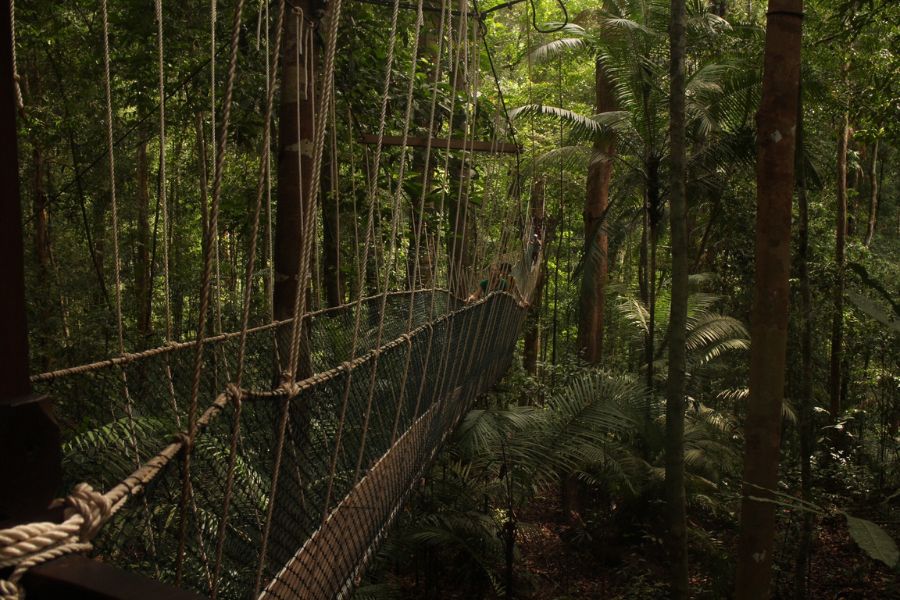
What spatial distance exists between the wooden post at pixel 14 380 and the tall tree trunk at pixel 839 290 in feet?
19.8

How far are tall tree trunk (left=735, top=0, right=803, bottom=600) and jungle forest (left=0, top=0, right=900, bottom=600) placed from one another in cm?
1

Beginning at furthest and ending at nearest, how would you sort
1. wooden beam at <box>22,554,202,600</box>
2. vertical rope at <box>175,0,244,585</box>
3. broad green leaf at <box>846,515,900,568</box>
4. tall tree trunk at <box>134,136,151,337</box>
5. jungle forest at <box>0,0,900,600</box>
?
tall tree trunk at <box>134,136,151,337</box> < broad green leaf at <box>846,515,900,568</box> < jungle forest at <box>0,0,900,600</box> < vertical rope at <box>175,0,244,585</box> < wooden beam at <box>22,554,202,600</box>

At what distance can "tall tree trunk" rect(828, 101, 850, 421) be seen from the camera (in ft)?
19.5

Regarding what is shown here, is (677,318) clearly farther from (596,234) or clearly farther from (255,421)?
(596,234)

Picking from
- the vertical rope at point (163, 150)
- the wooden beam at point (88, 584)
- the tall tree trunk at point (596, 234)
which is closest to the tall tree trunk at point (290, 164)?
the vertical rope at point (163, 150)

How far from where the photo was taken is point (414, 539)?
407 centimetres

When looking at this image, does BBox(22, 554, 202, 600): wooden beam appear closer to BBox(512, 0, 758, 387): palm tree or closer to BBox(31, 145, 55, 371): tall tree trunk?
BBox(31, 145, 55, 371): tall tree trunk

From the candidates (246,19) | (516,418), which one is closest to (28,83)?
(246,19)

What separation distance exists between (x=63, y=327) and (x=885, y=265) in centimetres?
777

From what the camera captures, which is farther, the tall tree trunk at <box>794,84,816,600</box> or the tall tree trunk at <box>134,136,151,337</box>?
the tall tree trunk at <box>134,136,151,337</box>

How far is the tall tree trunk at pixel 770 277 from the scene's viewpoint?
2.79 metres

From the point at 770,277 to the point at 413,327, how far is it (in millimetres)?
1516

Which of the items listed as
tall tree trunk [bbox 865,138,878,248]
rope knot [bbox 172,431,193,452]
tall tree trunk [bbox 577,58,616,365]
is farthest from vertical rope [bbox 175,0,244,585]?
tall tree trunk [bbox 865,138,878,248]

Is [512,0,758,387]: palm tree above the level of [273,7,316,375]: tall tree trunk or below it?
above
